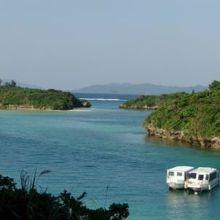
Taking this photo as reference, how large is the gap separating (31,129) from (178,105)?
19772 millimetres

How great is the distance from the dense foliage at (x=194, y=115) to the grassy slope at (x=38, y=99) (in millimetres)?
72777

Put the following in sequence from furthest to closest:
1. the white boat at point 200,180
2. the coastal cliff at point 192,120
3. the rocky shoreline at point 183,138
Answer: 1. the coastal cliff at point 192,120
2. the rocky shoreline at point 183,138
3. the white boat at point 200,180

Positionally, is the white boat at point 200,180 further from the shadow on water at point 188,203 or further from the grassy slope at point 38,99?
the grassy slope at point 38,99

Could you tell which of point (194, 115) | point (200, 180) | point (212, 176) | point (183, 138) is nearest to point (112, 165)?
point (212, 176)

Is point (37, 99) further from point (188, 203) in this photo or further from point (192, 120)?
point (188, 203)

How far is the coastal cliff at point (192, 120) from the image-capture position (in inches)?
2562

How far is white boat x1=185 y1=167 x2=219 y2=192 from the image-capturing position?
3547cm

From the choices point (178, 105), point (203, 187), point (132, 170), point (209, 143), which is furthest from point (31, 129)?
point (203, 187)

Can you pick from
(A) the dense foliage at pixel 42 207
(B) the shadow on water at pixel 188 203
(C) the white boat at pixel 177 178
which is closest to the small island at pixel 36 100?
(C) the white boat at pixel 177 178

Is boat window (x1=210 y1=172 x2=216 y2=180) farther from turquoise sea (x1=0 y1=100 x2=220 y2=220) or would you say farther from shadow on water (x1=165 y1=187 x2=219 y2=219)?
turquoise sea (x1=0 y1=100 x2=220 y2=220)

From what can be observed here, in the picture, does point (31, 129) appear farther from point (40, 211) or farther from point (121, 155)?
point (40, 211)

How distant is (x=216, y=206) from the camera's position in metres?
31.3

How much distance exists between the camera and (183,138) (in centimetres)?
6888

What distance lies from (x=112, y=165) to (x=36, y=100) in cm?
10920
